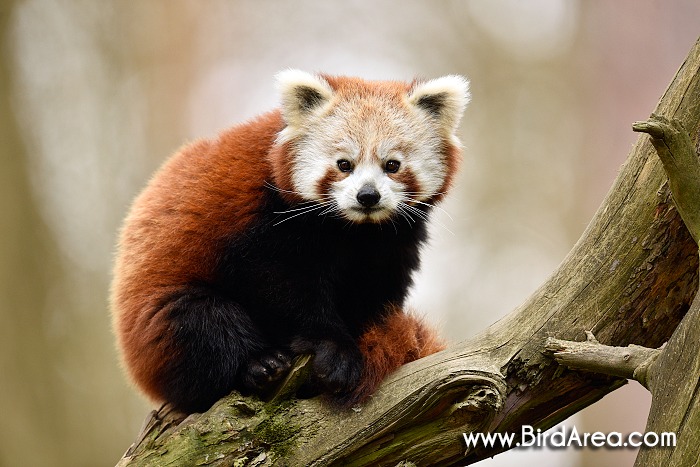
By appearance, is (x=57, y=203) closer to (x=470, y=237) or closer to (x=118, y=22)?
(x=118, y=22)

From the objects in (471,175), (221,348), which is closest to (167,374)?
(221,348)

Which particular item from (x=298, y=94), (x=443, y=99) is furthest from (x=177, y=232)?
(x=443, y=99)

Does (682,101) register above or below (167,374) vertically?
above

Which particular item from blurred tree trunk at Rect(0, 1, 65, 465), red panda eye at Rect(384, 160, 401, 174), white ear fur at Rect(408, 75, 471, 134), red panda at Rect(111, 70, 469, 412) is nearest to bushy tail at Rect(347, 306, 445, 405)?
red panda at Rect(111, 70, 469, 412)

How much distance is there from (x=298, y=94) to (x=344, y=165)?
520 millimetres

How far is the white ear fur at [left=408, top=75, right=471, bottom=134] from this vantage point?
14.5 feet

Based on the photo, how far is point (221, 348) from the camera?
374cm

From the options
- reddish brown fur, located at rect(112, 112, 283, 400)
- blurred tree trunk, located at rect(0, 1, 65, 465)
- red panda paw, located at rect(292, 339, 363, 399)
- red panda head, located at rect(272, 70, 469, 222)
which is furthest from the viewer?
blurred tree trunk, located at rect(0, 1, 65, 465)

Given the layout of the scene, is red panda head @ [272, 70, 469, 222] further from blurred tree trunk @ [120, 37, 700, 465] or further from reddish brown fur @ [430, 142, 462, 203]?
blurred tree trunk @ [120, 37, 700, 465]

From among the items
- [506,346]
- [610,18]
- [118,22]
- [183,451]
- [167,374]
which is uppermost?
[610,18]

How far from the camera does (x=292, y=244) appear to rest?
3.97m

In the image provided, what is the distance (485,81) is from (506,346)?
6.95 metres

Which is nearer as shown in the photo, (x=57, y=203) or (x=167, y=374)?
(x=167, y=374)

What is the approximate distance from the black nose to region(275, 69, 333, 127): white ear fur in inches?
25.8
